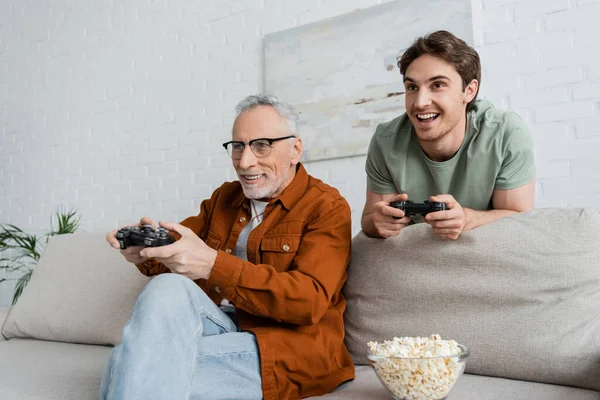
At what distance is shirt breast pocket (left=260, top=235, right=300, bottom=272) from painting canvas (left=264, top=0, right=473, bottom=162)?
50.7 inches

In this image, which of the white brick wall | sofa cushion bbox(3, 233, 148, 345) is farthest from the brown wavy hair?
sofa cushion bbox(3, 233, 148, 345)

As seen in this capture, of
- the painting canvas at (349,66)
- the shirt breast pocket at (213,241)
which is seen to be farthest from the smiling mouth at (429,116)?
the painting canvas at (349,66)

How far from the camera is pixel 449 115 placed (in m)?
1.74

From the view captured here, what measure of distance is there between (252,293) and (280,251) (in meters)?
0.25

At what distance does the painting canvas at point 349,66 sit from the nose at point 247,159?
3.87ft

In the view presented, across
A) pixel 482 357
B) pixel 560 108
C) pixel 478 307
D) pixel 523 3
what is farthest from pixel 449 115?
pixel 523 3

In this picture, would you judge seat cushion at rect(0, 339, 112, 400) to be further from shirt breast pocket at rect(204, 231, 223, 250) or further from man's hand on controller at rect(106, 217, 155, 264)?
shirt breast pocket at rect(204, 231, 223, 250)

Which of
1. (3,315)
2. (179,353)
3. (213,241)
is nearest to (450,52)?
(213,241)

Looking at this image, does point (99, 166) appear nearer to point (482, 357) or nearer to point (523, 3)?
point (523, 3)

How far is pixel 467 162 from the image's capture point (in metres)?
1.76

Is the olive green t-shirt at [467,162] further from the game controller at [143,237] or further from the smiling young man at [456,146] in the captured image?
the game controller at [143,237]

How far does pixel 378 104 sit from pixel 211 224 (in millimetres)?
1280

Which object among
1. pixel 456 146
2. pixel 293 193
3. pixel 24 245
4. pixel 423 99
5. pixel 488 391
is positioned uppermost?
pixel 423 99

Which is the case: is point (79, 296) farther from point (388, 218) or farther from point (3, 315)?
point (388, 218)
